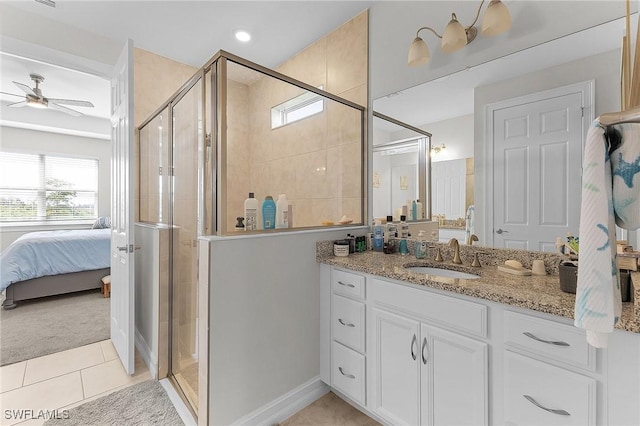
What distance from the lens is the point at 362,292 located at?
1.56 m

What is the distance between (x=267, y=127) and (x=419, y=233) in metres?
1.65

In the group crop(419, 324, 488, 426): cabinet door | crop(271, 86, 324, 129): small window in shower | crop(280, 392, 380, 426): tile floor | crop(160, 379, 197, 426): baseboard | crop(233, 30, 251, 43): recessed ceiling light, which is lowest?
crop(280, 392, 380, 426): tile floor

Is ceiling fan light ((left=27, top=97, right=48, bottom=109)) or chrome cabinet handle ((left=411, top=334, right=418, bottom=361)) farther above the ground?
ceiling fan light ((left=27, top=97, right=48, bottom=109))

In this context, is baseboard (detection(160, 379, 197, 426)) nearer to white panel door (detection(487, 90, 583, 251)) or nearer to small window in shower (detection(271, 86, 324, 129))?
white panel door (detection(487, 90, 583, 251))

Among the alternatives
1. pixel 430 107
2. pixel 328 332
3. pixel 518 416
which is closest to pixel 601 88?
pixel 430 107

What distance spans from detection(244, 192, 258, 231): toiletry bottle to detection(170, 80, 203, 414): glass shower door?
0.94ft

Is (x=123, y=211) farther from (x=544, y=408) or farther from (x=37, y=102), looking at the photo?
(x=37, y=102)

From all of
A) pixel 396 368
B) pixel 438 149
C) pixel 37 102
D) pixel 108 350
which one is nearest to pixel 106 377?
pixel 108 350

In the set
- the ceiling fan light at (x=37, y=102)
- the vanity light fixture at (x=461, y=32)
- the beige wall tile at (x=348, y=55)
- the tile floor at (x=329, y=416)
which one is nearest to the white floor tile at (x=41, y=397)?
the tile floor at (x=329, y=416)

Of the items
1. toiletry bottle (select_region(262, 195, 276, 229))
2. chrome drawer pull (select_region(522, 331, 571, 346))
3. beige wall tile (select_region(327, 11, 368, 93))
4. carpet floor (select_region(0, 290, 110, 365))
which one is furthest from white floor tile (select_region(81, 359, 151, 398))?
beige wall tile (select_region(327, 11, 368, 93))

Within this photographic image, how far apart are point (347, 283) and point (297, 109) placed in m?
1.61

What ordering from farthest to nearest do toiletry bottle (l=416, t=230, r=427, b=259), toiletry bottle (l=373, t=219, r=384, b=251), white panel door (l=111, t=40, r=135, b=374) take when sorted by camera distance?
1. toiletry bottle (l=373, t=219, r=384, b=251)
2. white panel door (l=111, t=40, r=135, b=374)
3. toiletry bottle (l=416, t=230, r=427, b=259)

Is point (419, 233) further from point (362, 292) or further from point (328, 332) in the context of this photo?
point (328, 332)

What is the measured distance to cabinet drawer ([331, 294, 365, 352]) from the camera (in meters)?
1.57
